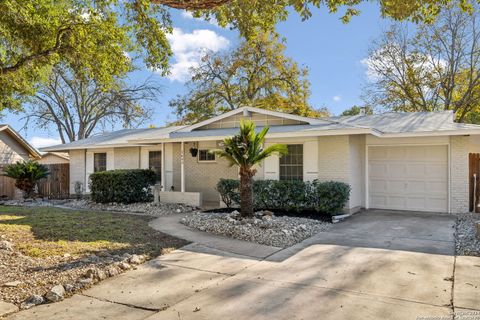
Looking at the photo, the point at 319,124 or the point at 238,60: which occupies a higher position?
the point at 238,60

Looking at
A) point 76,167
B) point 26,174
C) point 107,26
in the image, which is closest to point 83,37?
point 107,26

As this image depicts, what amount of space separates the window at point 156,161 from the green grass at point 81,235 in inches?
218

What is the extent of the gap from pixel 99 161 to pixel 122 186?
530 centimetres

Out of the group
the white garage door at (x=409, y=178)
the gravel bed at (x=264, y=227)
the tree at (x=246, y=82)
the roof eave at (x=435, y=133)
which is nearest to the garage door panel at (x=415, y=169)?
the white garage door at (x=409, y=178)

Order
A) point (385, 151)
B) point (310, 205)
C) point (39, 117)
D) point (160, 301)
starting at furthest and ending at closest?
point (39, 117), point (385, 151), point (310, 205), point (160, 301)

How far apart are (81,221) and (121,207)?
3.63 m

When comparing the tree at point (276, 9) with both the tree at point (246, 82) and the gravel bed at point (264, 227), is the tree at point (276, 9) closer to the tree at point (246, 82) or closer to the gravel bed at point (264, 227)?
the gravel bed at point (264, 227)

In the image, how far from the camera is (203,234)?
9195 millimetres

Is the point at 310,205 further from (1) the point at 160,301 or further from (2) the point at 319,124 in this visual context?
(1) the point at 160,301

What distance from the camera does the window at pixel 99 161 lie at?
19219 millimetres

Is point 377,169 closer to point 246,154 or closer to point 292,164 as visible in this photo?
point 292,164

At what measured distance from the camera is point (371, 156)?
1345 cm

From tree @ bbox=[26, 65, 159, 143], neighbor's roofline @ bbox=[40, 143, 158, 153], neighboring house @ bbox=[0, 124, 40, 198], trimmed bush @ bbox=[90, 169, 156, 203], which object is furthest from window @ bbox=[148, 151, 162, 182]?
tree @ bbox=[26, 65, 159, 143]

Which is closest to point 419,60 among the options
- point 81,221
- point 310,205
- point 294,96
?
point 294,96
